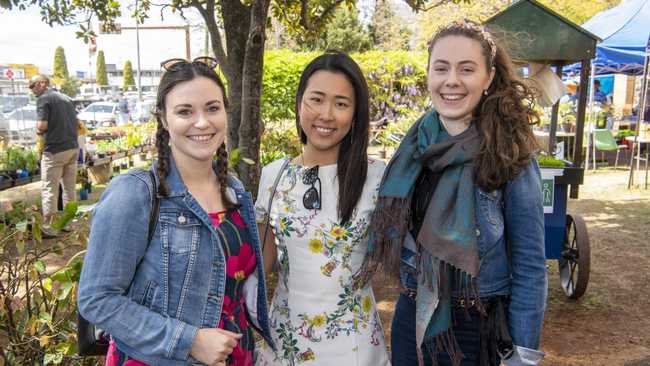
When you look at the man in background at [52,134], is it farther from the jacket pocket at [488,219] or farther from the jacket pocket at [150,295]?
the jacket pocket at [488,219]

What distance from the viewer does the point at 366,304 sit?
1.96 m

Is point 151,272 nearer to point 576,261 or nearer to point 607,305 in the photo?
point 576,261

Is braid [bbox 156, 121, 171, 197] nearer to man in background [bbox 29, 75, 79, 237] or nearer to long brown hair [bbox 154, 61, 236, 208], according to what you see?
long brown hair [bbox 154, 61, 236, 208]

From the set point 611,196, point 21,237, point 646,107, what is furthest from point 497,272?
point 646,107

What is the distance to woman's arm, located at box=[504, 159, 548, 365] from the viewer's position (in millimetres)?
1708

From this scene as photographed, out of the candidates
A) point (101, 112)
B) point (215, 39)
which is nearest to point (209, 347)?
point (215, 39)

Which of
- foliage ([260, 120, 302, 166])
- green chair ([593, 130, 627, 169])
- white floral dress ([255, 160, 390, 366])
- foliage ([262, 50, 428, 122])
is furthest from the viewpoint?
foliage ([262, 50, 428, 122])

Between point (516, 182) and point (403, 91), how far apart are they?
15381mm

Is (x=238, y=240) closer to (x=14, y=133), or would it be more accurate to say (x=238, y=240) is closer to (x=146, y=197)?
(x=146, y=197)

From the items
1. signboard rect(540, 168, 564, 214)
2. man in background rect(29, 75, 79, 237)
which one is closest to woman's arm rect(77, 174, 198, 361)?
signboard rect(540, 168, 564, 214)

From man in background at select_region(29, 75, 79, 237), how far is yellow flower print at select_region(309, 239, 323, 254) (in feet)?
20.8

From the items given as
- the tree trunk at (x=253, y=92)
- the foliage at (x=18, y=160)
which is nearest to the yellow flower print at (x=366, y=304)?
the tree trunk at (x=253, y=92)

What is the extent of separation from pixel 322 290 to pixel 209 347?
504 millimetres

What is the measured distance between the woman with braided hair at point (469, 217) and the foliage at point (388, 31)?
29431 mm
